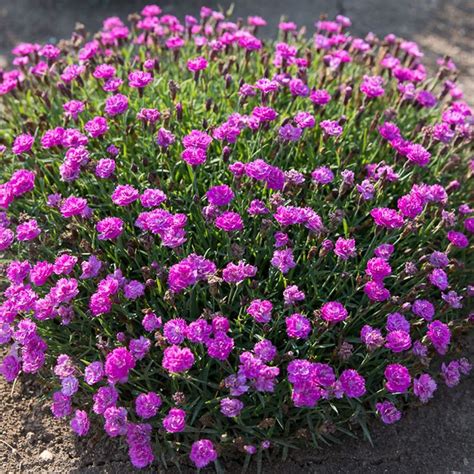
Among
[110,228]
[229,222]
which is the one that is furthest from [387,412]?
[110,228]

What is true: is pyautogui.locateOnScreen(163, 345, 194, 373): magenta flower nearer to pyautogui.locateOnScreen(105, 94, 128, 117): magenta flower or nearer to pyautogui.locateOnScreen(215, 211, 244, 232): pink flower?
pyautogui.locateOnScreen(215, 211, 244, 232): pink flower

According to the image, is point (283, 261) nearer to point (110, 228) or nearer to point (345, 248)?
point (345, 248)

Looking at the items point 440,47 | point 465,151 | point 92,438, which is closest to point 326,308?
point 92,438

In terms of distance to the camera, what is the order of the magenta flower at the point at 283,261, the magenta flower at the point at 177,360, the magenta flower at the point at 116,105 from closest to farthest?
the magenta flower at the point at 177,360
the magenta flower at the point at 283,261
the magenta flower at the point at 116,105

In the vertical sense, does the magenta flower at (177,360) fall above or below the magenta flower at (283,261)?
below

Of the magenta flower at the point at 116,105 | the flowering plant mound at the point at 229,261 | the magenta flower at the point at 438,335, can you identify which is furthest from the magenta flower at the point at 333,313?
the magenta flower at the point at 116,105

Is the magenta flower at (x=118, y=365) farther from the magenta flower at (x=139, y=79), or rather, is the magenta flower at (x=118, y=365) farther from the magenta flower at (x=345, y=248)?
the magenta flower at (x=139, y=79)

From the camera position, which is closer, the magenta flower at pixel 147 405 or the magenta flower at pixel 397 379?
the magenta flower at pixel 147 405

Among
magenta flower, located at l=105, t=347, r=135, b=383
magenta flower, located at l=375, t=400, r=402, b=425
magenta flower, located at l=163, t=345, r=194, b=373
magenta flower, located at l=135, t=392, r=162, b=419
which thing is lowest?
magenta flower, located at l=135, t=392, r=162, b=419

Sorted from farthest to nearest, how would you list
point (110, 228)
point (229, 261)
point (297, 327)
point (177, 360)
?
point (229, 261), point (110, 228), point (297, 327), point (177, 360)

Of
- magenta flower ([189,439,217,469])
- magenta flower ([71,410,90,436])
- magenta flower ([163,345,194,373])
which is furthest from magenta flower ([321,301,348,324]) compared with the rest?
magenta flower ([71,410,90,436])
